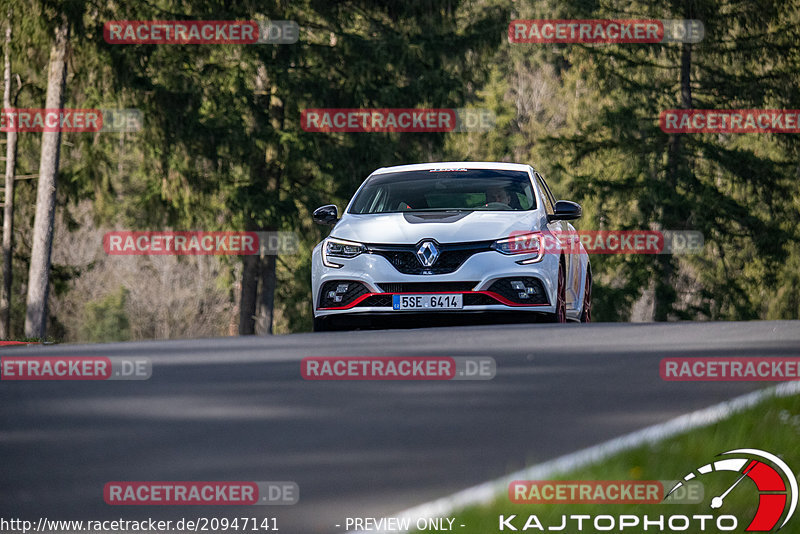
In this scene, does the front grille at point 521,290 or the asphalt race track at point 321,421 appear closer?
the asphalt race track at point 321,421

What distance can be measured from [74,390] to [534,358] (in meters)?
3.22

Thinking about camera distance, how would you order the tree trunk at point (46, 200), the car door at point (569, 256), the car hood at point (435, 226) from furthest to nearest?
the tree trunk at point (46, 200)
the car door at point (569, 256)
the car hood at point (435, 226)

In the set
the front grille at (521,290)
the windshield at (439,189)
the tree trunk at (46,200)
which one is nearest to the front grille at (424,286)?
the front grille at (521,290)

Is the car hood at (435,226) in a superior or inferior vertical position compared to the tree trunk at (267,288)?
inferior

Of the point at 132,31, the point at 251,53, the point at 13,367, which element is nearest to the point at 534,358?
the point at 13,367

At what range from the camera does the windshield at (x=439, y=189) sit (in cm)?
1321

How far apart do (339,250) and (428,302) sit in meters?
0.94

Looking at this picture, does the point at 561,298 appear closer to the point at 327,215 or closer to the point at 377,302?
the point at 377,302

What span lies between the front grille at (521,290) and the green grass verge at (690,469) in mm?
4961

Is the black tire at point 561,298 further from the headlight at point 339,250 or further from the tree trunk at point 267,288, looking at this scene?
the tree trunk at point 267,288

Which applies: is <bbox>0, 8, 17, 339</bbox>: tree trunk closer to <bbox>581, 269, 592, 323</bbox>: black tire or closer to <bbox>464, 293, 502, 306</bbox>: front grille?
<bbox>581, 269, 592, 323</bbox>: black tire

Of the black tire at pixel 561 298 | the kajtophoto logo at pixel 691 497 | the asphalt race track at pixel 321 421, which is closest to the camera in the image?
the kajtophoto logo at pixel 691 497

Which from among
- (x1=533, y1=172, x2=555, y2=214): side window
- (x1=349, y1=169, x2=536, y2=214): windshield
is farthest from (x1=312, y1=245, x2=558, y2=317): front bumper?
(x1=533, y1=172, x2=555, y2=214): side window

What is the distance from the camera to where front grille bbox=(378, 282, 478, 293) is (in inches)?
468
